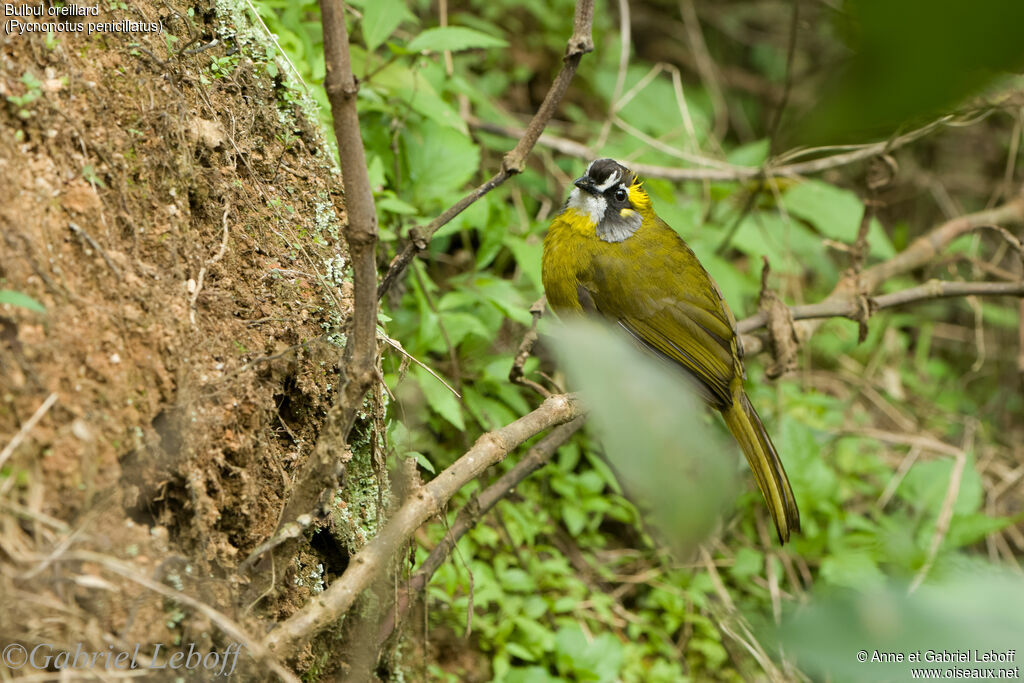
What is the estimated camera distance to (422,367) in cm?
202

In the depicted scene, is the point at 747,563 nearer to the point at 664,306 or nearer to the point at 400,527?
the point at 664,306

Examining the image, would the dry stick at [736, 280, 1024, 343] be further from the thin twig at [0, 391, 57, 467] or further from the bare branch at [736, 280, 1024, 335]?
the thin twig at [0, 391, 57, 467]

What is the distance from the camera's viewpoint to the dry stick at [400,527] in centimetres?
145

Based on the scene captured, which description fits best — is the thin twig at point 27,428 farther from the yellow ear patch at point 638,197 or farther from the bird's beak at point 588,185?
the yellow ear patch at point 638,197

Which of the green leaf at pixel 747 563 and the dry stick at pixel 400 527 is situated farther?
the green leaf at pixel 747 563

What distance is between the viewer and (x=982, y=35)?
0.37 metres

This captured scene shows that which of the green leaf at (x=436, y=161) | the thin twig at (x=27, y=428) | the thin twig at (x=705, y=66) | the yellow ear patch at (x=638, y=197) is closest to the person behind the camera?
the thin twig at (x=27, y=428)

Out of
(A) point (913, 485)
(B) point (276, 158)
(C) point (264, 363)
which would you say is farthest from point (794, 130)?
(A) point (913, 485)

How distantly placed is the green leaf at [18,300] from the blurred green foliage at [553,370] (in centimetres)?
81

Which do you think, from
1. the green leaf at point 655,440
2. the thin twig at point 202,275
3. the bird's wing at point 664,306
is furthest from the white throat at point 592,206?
the green leaf at point 655,440

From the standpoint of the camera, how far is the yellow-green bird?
3330 mm

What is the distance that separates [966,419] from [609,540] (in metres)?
2.36

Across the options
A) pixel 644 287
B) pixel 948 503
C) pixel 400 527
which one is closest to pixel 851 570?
pixel 948 503

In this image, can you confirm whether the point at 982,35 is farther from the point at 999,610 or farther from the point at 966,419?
the point at 966,419
